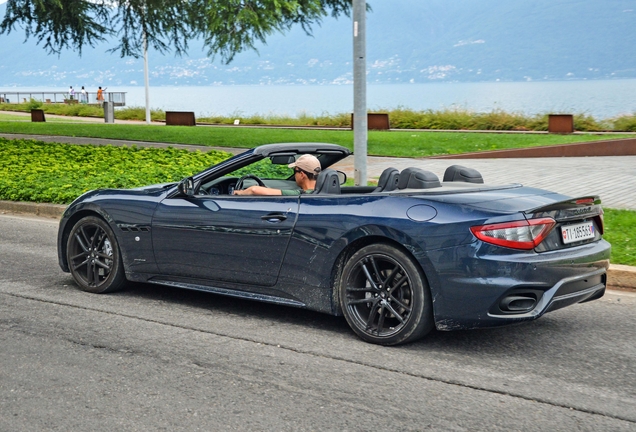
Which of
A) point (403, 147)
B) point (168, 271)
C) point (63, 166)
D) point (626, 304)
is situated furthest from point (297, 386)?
point (403, 147)

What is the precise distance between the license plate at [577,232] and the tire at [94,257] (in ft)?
11.7

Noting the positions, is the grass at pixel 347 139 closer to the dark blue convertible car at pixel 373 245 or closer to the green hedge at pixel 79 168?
the green hedge at pixel 79 168

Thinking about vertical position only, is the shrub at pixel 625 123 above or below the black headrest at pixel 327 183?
below

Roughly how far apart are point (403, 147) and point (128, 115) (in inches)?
1208

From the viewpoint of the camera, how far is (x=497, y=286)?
5430mm

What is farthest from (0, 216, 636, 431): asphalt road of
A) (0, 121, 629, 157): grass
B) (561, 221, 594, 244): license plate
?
(0, 121, 629, 157): grass

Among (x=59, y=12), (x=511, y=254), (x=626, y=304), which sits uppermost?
(x=59, y=12)

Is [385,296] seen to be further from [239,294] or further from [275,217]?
[239,294]

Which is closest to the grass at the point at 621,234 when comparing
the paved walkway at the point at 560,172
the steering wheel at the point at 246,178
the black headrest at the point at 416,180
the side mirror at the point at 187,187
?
the paved walkway at the point at 560,172

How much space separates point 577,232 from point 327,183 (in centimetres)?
173

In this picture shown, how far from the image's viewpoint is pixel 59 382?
516 centimetres

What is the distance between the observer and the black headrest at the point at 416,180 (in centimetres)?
614

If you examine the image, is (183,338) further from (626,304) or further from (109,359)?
(626,304)

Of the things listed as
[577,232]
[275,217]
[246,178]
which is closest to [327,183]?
[275,217]
